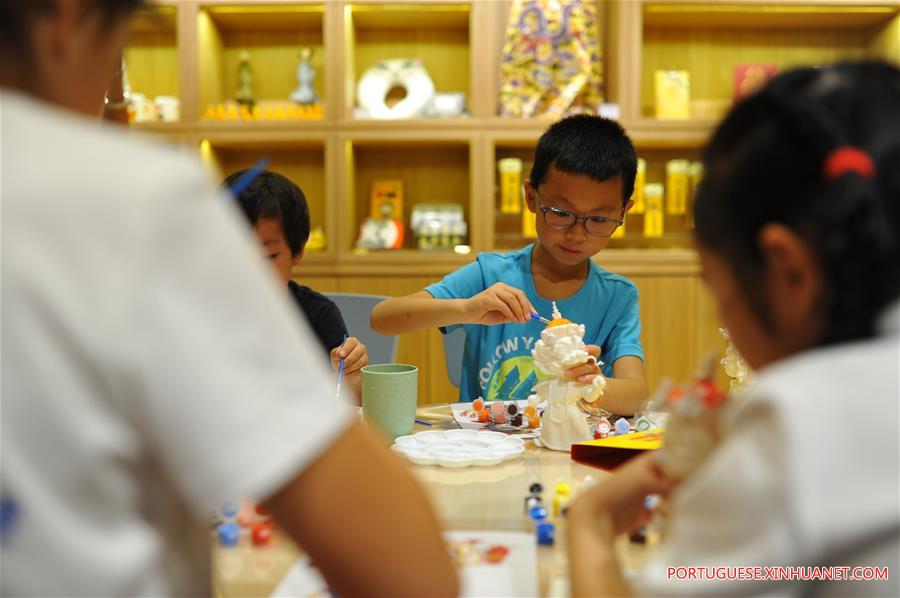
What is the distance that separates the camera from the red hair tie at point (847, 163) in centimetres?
56

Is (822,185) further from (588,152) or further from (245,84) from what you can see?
(245,84)

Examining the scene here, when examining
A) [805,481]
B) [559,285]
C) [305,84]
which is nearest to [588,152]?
[559,285]

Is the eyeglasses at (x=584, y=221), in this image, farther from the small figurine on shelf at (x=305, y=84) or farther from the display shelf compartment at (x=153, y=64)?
the display shelf compartment at (x=153, y=64)

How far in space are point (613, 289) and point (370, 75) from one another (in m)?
→ 1.67

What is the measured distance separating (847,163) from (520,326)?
1.32m

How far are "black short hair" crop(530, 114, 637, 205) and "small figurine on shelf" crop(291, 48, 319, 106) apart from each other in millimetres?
1557

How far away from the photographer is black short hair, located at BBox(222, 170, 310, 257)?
5.80ft

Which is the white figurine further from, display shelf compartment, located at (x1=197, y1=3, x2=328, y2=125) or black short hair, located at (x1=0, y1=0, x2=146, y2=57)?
display shelf compartment, located at (x1=197, y1=3, x2=328, y2=125)

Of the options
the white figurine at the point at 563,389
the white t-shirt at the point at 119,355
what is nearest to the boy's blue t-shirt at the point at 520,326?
the white figurine at the point at 563,389

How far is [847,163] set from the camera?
0.56 meters

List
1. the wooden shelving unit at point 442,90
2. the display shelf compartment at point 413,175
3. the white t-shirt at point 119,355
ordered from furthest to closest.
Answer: the display shelf compartment at point 413,175, the wooden shelving unit at point 442,90, the white t-shirt at point 119,355

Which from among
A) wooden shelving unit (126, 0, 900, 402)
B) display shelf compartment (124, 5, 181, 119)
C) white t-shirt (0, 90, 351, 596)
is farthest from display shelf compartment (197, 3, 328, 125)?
white t-shirt (0, 90, 351, 596)

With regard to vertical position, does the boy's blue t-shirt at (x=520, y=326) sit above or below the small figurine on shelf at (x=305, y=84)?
below

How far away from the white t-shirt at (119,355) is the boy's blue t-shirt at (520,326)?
1260mm
